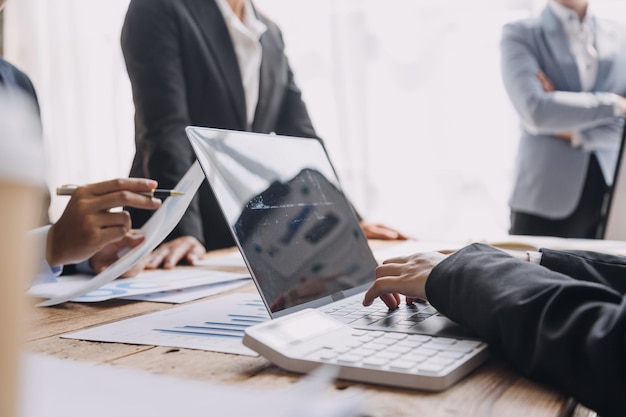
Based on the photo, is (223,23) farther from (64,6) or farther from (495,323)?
(64,6)

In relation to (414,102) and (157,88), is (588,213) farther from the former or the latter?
(157,88)

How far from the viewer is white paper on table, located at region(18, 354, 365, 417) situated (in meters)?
0.33

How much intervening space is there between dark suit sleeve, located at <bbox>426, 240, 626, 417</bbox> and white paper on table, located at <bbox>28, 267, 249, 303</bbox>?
493 mm

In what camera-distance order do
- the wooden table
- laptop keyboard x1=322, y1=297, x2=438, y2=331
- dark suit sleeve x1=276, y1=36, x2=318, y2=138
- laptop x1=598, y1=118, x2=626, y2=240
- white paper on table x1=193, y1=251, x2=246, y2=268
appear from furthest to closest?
dark suit sleeve x1=276, y1=36, x2=318, y2=138, laptop x1=598, y1=118, x2=626, y2=240, white paper on table x1=193, y1=251, x2=246, y2=268, laptop keyboard x1=322, y1=297, x2=438, y2=331, the wooden table

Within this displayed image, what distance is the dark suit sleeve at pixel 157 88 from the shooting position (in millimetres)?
1515

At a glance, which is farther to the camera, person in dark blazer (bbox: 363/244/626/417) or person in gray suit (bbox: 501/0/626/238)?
person in gray suit (bbox: 501/0/626/238)

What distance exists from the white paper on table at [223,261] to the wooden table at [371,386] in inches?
20.9

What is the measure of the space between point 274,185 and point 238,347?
0.29 metres

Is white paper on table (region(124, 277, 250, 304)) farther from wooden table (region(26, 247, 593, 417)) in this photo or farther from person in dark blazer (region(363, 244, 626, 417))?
person in dark blazer (region(363, 244, 626, 417))

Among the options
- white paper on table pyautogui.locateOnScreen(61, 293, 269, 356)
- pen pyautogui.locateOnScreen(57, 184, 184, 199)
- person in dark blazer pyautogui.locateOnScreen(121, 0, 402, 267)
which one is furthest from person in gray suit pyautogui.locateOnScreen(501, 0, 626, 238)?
white paper on table pyautogui.locateOnScreen(61, 293, 269, 356)

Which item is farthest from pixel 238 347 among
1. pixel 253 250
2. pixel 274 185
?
pixel 274 185

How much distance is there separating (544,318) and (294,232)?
1.24 ft

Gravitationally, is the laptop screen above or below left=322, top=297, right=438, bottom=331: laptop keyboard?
above

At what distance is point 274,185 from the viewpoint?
2.84ft
